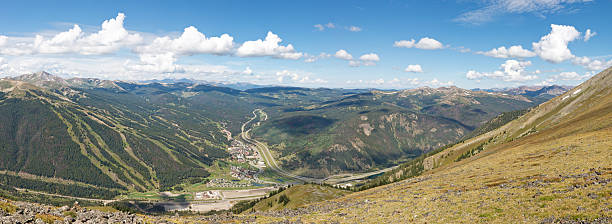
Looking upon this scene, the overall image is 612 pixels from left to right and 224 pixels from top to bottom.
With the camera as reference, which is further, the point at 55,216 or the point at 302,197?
the point at 302,197

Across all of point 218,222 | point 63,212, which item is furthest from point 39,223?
point 218,222

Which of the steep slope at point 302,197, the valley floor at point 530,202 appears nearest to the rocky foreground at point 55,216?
the valley floor at point 530,202

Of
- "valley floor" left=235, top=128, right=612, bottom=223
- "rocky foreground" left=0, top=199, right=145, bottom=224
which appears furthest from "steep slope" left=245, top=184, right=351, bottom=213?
"rocky foreground" left=0, top=199, right=145, bottom=224

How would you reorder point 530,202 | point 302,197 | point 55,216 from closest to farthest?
point 55,216 → point 530,202 → point 302,197

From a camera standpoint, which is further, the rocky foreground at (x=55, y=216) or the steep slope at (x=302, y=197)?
the steep slope at (x=302, y=197)

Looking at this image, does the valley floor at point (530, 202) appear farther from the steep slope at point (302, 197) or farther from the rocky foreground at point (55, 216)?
the steep slope at point (302, 197)

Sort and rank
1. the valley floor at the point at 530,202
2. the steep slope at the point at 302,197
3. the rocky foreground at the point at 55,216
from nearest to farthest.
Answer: the valley floor at the point at 530,202 → the rocky foreground at the point at 55,216 → the steep slope at the point at 302,197

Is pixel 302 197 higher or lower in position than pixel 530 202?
lower

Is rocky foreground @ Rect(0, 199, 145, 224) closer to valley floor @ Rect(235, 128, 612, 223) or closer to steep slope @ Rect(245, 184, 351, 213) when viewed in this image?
valley floor @ Rect(235, 128, 612, 223)

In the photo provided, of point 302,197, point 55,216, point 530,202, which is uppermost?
point 530,202

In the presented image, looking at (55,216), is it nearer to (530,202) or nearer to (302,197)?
A: (530,202)

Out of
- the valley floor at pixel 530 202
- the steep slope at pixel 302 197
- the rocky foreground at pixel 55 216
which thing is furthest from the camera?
the steep slope at pixel 302 197

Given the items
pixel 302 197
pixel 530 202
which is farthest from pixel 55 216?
pixel 302 197
